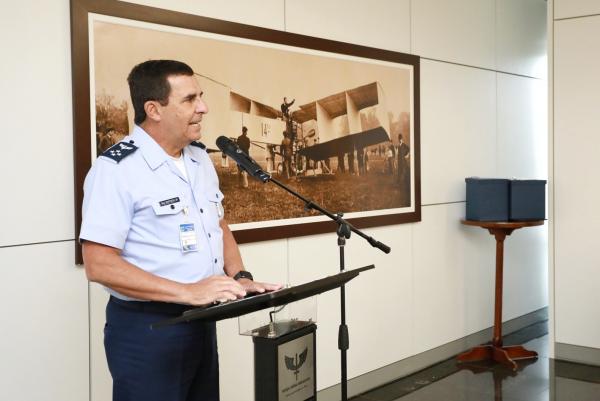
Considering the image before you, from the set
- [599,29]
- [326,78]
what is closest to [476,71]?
[599,29]

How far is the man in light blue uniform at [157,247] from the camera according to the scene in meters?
2.33

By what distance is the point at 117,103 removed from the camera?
10.9 feet

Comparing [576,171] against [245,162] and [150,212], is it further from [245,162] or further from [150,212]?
[150,212]

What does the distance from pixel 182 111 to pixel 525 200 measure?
140 inches

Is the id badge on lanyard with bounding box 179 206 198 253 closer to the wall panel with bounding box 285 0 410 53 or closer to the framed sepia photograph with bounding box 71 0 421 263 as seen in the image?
the framed sepia photograph with bounding box 71 0 421 263

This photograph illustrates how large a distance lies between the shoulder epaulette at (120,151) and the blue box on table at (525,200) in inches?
142

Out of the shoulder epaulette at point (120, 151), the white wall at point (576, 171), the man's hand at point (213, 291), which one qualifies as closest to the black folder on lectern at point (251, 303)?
the man's hand at point (213, 291)

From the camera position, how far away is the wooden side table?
5.34 m

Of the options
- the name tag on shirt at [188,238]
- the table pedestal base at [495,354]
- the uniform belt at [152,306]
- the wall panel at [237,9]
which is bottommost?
the table pedestal base at [495,354]

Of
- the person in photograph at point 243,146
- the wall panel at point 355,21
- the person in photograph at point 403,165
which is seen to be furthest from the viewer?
the person in photograph at point 403,165

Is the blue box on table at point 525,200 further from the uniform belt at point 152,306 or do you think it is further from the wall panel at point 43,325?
the uniform belt at point 152,306

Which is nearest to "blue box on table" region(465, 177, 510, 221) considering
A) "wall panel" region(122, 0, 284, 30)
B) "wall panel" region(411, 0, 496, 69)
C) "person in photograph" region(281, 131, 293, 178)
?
"wall panel" region(411, 0, 496, 69)

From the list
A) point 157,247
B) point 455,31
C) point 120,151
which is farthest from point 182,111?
point 455,31

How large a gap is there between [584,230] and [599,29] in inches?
61.7
